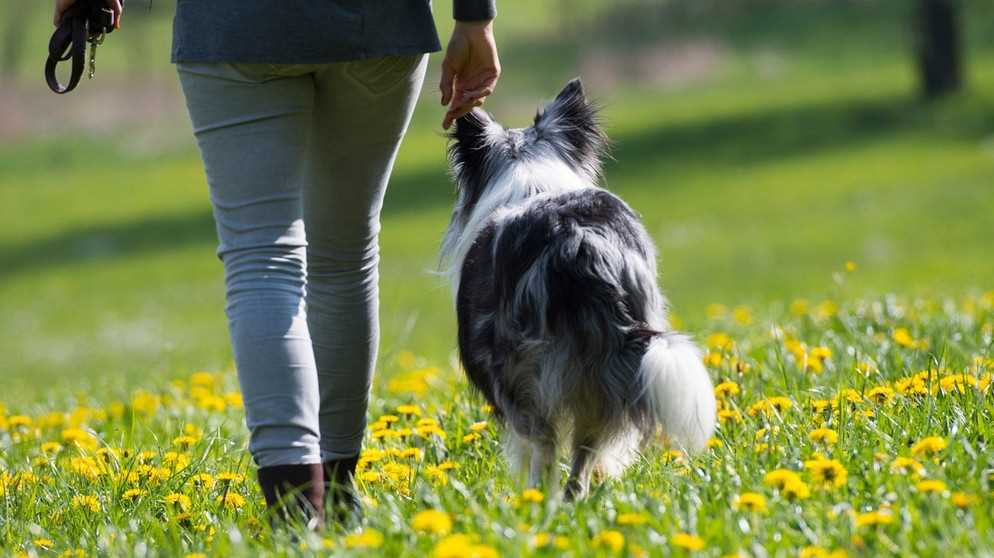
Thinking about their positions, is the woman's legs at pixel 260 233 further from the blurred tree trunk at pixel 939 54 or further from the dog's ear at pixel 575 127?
the blurred tree trunk at pixel 939 54

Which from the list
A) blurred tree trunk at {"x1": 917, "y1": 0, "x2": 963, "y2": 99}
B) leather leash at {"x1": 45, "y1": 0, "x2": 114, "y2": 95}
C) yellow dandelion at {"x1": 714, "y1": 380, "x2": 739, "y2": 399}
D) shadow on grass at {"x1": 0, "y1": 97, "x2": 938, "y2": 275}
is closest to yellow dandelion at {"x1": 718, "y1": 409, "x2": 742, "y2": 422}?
yellow dandelion at {"x1": 714, "y1": 380, "x2": 739, "y2": 399}

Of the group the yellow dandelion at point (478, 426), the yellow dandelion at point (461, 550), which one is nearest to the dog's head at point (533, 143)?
the yellow dandelion at point (478, 426)

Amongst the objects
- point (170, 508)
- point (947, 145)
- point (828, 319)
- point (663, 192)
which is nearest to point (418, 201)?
point (663, 192)

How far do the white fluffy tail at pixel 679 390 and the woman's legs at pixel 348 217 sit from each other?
776 millimetres

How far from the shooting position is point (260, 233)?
2748 millimetres

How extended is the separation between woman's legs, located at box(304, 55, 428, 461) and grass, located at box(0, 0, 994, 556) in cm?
23

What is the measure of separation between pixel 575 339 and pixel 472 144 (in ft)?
2.91

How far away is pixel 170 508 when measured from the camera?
3088 mm

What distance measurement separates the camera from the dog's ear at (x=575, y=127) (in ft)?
12.0

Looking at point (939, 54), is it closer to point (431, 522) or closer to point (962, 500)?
point (962, 500)

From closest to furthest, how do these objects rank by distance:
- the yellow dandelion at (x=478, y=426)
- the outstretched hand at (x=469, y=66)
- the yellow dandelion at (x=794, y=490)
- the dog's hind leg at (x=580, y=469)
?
1. the yellow dandelion at (x=794, y=490)
2. the outstretched hand at (x=469, y=66)
3. the dog's hind leg at (x=580, y=469)
4. the yellow dandelion at (x=478, y=426)

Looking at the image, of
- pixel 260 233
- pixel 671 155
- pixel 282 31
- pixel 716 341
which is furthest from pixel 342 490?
pixel 671 155

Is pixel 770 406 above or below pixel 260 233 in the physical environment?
below

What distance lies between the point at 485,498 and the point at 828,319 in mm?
2846
